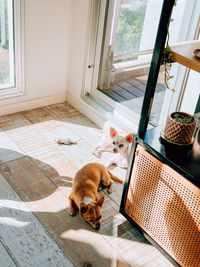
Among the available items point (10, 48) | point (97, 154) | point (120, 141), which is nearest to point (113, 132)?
point (120, 141)

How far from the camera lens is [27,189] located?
2326 millimetres

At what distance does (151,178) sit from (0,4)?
191cm

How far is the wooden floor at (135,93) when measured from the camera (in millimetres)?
2805

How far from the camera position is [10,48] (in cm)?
300

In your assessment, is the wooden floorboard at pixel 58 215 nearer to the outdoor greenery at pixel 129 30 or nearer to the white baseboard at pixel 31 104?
the white baseboard at pixel 31 104

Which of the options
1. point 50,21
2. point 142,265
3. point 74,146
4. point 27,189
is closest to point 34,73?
point 50,21

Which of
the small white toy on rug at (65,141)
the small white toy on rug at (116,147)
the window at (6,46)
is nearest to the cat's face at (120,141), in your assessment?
the small white toy on rug at (116,147)

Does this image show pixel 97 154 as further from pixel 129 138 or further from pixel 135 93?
pixel 135 93

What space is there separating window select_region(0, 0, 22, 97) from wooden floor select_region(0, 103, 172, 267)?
358 millimetres

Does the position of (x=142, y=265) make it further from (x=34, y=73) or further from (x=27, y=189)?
(x=34, y=73)

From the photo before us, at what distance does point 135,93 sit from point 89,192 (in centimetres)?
117

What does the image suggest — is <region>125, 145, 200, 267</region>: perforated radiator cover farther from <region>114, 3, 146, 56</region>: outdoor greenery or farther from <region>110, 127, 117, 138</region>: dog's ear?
<region>114, 3, 146, 56</region>: outdoor greenery

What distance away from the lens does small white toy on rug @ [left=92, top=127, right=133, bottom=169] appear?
99.0 inches

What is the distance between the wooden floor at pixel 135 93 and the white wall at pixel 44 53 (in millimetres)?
511
